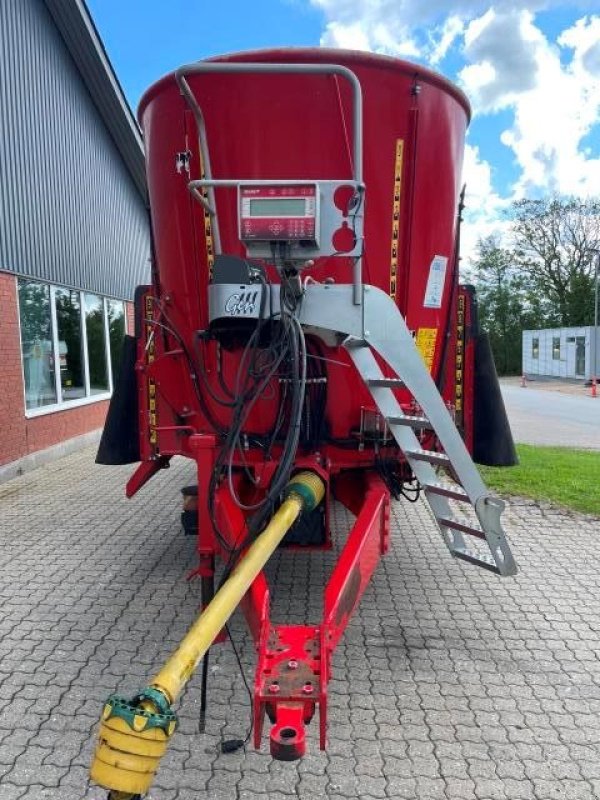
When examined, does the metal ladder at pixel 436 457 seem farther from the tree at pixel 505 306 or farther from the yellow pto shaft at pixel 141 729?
the tree at pixel 505 306

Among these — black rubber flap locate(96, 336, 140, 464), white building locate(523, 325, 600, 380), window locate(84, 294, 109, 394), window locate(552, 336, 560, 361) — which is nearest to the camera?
black rubber flap locate(96, 336, 140, 464)

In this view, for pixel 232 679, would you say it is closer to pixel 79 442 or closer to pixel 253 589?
pixel 253 589

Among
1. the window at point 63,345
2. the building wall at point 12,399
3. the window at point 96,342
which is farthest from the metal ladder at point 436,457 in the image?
the window at point 96,342

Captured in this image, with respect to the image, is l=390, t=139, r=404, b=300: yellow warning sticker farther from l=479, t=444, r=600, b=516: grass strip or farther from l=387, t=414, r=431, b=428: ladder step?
l=479, t=444, r=600, b=516: grass strip

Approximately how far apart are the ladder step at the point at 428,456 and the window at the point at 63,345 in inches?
216

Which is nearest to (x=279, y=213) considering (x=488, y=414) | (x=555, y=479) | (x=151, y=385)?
(x=151, y=385)

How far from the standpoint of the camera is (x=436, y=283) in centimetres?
383

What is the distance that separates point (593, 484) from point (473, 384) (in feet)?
15.0

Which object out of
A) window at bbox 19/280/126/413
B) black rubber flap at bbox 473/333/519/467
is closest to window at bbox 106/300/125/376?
window at bbox 19/280/126/413

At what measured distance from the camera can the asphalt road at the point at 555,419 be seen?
13109 mm

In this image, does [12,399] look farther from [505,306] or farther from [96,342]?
[505,306]

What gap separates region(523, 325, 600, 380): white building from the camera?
105 feet

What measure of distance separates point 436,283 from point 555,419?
14481 mm

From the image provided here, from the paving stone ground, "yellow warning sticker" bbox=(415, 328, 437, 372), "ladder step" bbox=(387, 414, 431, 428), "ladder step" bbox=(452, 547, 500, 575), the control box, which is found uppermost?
the control box
